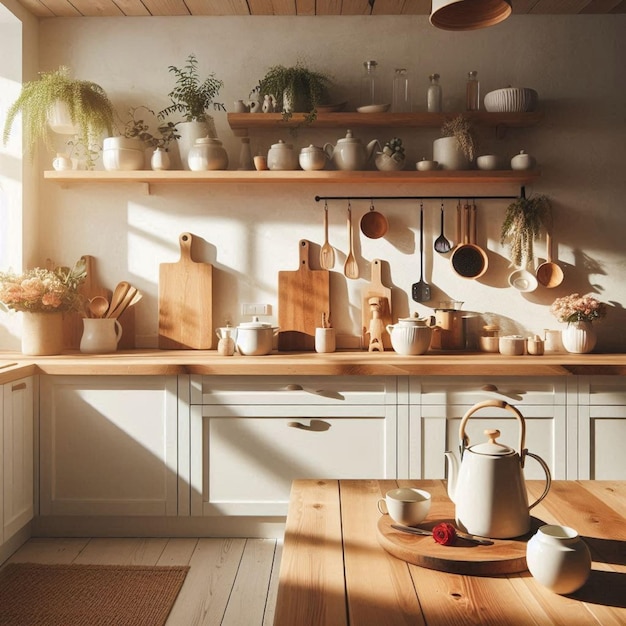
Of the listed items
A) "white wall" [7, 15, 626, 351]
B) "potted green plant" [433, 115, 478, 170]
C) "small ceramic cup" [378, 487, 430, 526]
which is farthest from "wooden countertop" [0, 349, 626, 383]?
"small ceramic cup" [378, 487, 430, 526]

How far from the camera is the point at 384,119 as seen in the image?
3561mm

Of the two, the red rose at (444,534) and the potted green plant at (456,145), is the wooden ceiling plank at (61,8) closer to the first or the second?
the potted green plant at (456,145)

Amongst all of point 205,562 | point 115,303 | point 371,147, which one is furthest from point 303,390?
point 371,147

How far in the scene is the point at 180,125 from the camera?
3670mm

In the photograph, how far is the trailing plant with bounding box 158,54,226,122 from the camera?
3635 mm

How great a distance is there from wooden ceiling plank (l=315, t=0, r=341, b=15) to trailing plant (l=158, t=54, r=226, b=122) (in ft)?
2.18

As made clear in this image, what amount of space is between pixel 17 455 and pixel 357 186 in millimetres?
2190

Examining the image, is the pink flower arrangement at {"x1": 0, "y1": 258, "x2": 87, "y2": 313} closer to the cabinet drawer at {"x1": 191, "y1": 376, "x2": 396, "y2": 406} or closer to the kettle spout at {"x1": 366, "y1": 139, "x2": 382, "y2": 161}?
the cabinet drawer at {"x1": 191, "y1": 376, "x2": 396, "y2": 406}

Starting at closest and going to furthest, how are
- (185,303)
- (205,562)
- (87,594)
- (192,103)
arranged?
(87,594), (205,562), (192,103), (185,303)

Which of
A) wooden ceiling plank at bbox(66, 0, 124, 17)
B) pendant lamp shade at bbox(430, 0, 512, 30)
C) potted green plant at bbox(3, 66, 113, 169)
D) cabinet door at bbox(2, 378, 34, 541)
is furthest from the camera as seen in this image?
wooden ceiling plank at bbox(66, 0, 124, 17)

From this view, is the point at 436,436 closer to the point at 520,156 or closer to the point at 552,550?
the point at 520,156

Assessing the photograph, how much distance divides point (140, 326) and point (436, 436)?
69.1 inches

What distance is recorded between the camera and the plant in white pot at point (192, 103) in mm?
3637

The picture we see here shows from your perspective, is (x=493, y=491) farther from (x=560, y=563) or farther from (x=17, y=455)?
(x=17, y=455)
